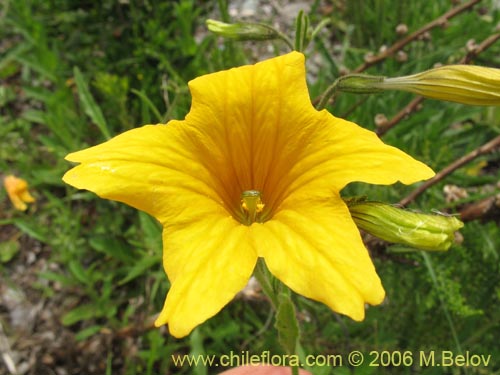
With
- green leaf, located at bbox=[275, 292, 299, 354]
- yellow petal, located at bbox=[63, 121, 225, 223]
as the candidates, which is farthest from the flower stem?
yellow petal, located at bbox=[63, 121, 225, 223]

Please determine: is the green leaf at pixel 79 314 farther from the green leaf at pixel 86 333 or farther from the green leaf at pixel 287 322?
the green leaf at pixel 287 322

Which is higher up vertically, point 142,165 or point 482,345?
point 142,165

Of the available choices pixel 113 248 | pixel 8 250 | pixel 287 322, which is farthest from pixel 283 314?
pixel 8 250

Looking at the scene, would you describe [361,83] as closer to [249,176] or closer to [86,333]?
[249,176]

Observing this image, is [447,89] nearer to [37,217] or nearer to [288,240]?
[288,240]

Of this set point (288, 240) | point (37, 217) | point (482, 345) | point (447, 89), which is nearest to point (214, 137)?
point (288, 240)

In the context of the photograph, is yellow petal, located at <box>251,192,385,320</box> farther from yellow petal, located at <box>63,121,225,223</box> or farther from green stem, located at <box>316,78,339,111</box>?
green stem, located at <box>316,78,339,111</box>
